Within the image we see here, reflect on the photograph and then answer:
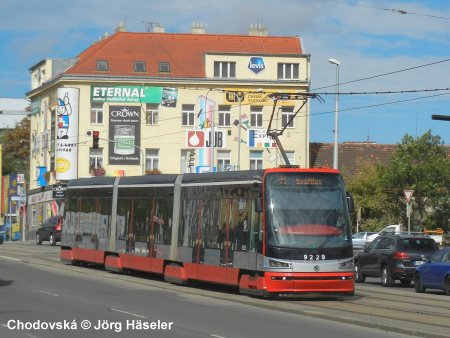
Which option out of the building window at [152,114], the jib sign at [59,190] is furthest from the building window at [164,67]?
the jib sign at [59,190]

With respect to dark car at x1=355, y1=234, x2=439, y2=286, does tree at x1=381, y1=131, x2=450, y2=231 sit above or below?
above

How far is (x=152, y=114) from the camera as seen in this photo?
75.5 m

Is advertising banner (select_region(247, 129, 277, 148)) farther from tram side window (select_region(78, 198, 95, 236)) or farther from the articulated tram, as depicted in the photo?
the articulated tram

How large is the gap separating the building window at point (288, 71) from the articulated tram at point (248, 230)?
46.7 m

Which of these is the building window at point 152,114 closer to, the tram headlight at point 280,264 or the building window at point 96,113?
the building window at point 96,113

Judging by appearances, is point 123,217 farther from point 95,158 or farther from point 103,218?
point 95,158

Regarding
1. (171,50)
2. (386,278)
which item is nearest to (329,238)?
(386,278)

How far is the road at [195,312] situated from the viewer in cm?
1485

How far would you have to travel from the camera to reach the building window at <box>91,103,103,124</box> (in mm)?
75125

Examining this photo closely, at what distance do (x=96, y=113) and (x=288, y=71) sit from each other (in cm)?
1523

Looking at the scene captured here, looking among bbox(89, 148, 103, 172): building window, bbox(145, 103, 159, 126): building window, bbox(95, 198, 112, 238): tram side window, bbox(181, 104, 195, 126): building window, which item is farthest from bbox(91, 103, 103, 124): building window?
bbox(95, 198, 112, 238): tram side window

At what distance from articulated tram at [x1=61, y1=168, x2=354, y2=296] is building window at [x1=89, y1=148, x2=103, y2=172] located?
4586 cm

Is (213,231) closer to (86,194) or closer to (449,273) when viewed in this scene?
(449,273)

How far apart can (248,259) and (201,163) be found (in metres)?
43.0
